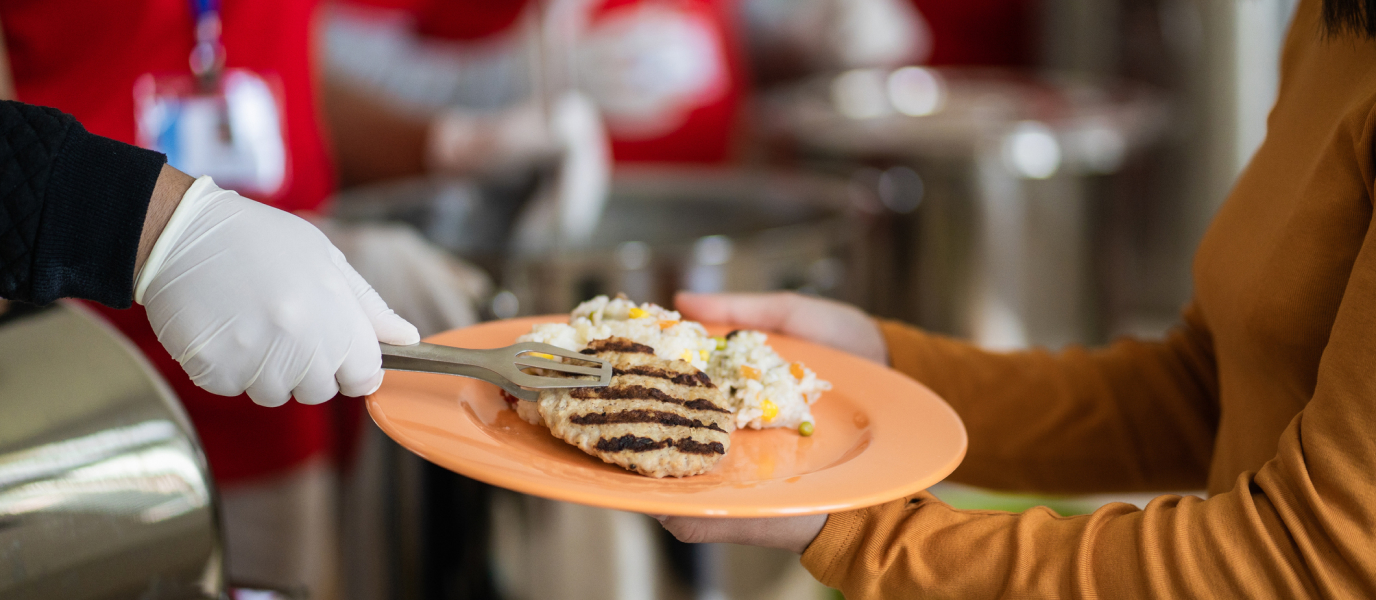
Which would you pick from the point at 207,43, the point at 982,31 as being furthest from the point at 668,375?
the point at 982,31

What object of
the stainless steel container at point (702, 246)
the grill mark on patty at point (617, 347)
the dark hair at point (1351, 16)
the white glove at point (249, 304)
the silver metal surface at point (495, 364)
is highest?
the dark hair at point (1351, 16)

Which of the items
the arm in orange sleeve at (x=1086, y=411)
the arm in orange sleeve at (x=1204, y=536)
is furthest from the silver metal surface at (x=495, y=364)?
the arm in orange sleeve at (x=1086, y=411)

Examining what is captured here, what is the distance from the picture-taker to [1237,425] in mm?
1010

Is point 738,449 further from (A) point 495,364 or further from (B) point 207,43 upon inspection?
(B) point 207,43

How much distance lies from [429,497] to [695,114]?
6.22 feet

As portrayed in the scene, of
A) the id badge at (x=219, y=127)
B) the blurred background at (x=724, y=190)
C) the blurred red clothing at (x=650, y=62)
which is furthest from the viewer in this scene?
the blurred red clothing at (x=650, y=62)

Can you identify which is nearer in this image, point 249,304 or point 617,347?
point 249,304

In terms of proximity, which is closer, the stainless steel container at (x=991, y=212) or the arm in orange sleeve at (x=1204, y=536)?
the arm in orange sleeve at (x=1204, y=536)

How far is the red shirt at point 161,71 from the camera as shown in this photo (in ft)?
5.83

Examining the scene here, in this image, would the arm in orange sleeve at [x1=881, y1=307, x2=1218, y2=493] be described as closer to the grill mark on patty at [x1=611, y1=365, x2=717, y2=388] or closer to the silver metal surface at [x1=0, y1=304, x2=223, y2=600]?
the grill mark on patty at [x1=611, y1=365, x2=717, y2=388]

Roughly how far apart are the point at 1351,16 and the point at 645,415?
71cm

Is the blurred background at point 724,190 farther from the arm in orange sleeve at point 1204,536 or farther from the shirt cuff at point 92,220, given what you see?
the arm in orange sleeve at point 1204,536

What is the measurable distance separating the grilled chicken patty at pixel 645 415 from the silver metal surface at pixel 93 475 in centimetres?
34

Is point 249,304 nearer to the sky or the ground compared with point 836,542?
nearer to the sky
